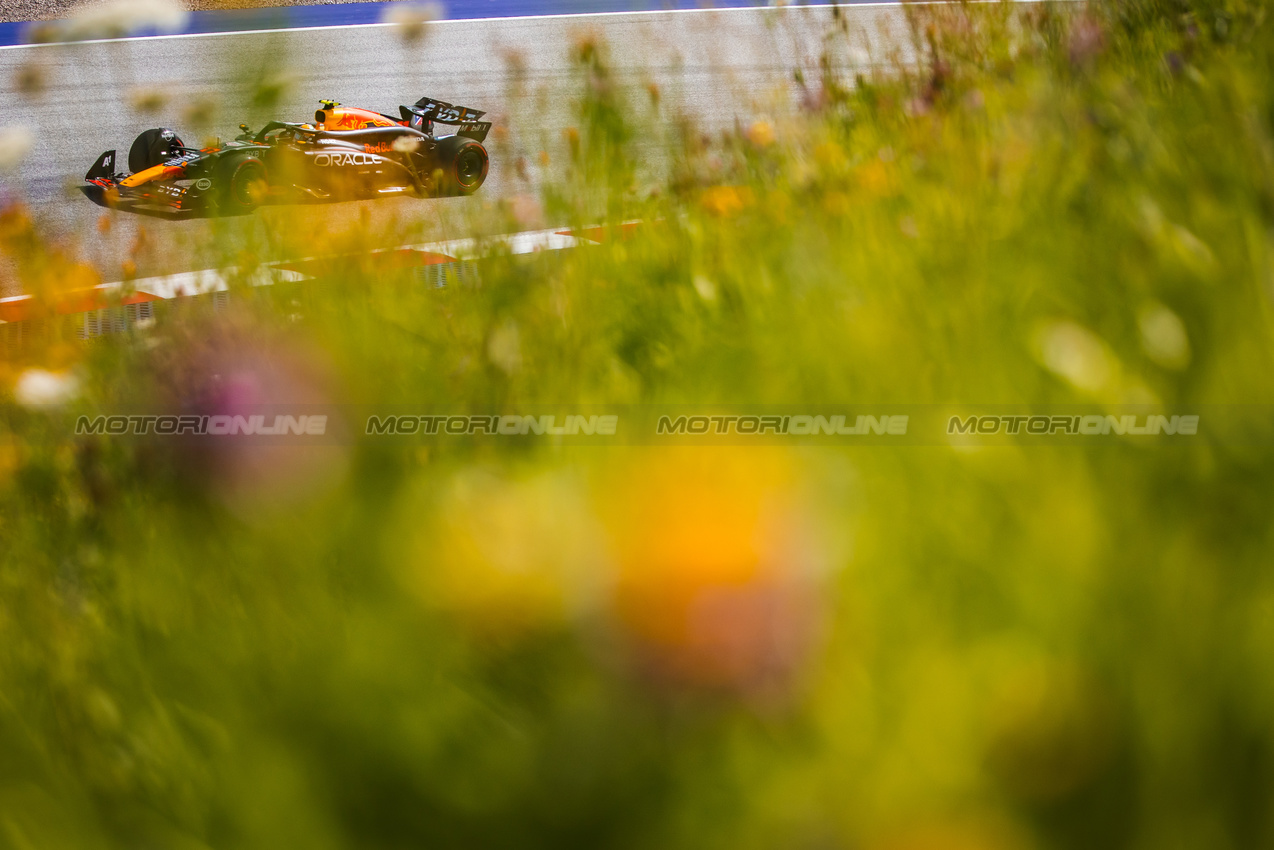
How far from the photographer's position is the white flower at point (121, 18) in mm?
2051

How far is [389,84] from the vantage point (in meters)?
10.3

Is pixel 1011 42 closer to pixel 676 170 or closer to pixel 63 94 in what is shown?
pixel 676 170

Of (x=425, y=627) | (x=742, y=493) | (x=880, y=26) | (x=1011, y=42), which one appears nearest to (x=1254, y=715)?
(x=742, y=493)

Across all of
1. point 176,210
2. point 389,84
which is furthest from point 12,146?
point 389,84

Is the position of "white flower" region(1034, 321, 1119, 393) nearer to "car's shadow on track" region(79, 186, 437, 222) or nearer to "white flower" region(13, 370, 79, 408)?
"car's shadow on track" region(79, 186, 437, 222)

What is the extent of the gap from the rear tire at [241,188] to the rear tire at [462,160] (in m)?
3.92

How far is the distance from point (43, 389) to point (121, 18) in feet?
3.32

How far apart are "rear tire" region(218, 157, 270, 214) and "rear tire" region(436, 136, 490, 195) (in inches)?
154

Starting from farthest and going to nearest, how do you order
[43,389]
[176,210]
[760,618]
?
[176,210], [43,389], [760,618]

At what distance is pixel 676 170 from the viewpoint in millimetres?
2223

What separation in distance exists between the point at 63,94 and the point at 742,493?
10912mm

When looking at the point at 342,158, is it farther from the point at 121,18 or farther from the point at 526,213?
the point at 526,213

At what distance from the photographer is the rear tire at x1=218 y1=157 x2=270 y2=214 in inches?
66.0

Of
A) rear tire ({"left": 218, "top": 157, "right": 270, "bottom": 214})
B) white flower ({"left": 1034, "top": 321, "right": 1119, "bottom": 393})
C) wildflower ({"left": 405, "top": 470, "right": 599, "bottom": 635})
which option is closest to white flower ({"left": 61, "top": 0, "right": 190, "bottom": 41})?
rear tire ({"left": 218, "top": 157, "right": 270, "bottom": 214})
